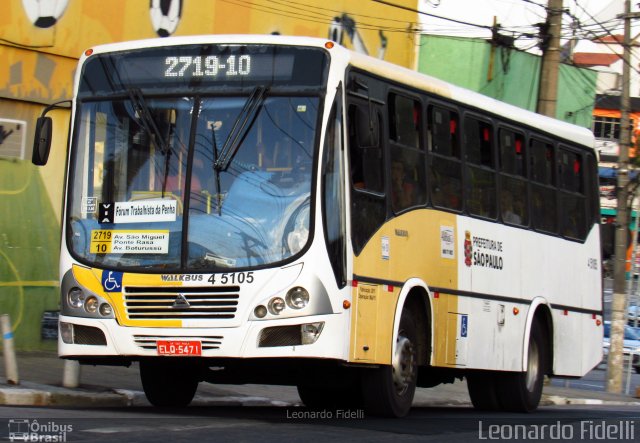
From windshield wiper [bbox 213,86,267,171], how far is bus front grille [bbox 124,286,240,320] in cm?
101

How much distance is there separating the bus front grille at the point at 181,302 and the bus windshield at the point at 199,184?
0.19 meters

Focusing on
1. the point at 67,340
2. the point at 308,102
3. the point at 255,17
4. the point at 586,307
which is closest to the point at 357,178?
the point at 308,102

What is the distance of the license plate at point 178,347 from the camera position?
10.3 m

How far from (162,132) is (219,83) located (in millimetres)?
618

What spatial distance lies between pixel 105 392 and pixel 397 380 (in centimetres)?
323

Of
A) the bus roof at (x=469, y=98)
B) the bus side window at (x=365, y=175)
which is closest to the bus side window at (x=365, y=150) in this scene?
the bus side window at (x=365, y=175)

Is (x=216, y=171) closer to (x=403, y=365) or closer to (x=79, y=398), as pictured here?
(x=403, y=365)

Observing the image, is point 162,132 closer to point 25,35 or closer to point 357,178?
point 357,178

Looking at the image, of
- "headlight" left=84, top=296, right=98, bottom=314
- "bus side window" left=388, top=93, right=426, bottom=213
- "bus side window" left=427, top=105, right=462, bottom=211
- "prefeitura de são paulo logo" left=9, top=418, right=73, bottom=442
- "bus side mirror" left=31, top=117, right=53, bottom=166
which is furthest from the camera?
"bus side window" left=427, top=105, right=462, bottom=211

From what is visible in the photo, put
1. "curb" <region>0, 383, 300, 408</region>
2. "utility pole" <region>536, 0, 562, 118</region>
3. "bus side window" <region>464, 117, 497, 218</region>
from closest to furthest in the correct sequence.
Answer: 1. "curb" <region>0, 383, 300, 408</region>
2. "bus side window" <region>464, 117, 497, 218</region>
3. "utility pole" <region>536, 0, 562, 118</region>

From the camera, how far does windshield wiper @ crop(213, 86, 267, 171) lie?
10508 mm

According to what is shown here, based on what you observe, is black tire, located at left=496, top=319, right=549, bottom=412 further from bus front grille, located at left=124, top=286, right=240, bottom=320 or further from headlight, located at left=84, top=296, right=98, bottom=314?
headlight, located at left=84, top=296, right=98, bottom=314

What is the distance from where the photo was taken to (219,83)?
35.3 ft

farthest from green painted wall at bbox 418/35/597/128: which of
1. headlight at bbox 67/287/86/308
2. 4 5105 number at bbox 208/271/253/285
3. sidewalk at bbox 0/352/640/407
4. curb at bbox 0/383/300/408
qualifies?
4 5105 number at bbox 208/271/253/285
